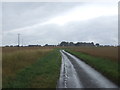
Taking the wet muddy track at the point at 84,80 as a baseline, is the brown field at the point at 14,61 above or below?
above

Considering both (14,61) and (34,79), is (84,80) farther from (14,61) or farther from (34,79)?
(14,61)

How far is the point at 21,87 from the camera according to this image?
556 inches

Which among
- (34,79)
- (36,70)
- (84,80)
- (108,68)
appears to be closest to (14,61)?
(36,70)

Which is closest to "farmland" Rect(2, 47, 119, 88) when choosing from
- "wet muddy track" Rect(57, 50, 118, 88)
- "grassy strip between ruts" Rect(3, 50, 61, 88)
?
"grassy strip between ruts" Rect(3, 50, 61, 88)

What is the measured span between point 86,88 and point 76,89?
571mm

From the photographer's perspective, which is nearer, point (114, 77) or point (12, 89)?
point (12, 89)

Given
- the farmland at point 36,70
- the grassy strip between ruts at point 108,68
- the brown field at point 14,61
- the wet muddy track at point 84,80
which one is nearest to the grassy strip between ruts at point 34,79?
the farmland at point 36,70

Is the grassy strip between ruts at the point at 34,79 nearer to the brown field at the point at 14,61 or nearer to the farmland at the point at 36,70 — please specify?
the farmland at the point at 36,70

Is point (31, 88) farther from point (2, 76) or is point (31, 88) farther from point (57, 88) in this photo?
point (2, 76)

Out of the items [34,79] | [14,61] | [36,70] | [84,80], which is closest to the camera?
[84,80]

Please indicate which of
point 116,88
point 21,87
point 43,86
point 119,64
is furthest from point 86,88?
point 119,64

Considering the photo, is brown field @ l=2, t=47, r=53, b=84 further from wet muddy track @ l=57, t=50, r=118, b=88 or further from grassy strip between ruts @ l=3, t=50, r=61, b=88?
wet muddy track @ l=57, t=50, r=118, b=88

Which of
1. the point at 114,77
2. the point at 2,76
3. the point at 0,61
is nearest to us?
the point at 114,77

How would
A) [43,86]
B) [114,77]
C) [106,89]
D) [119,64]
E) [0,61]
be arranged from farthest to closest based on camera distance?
[0,61] < [119,64] < [114,77] < [43,86] < [106,89]
